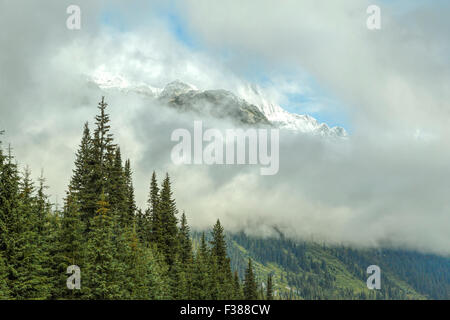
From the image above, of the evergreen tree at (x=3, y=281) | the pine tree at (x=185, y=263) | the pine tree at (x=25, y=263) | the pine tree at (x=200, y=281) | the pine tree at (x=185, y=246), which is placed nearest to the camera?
the evergreen tree at (x=3, y=281)

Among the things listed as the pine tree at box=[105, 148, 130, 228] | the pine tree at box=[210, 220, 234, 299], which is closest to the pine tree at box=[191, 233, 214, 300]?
the pine tree at box=[210, 220, 234, 299]

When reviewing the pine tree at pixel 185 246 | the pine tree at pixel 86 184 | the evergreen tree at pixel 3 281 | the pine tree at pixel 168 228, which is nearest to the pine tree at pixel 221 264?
the pine tree at pixel 185 246

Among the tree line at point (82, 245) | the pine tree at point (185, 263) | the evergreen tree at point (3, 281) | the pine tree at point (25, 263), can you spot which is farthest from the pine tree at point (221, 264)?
the evergreen tree at point (3, 281)

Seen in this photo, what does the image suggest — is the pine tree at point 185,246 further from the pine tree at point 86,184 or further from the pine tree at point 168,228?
the pine tree at point 86,184

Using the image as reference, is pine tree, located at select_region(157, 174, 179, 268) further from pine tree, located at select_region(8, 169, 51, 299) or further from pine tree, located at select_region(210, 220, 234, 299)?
pine tree, located at select_region(8, 169, 51, 299)

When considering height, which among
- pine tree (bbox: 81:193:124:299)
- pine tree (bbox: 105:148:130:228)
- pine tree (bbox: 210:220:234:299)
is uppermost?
pine tree (bbox: 105:148:130:228)

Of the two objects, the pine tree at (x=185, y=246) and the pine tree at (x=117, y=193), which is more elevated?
the pine tree at (x=117, y=193)

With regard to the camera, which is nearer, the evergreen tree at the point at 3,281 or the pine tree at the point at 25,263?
the evergreen tree at the point at 3,281

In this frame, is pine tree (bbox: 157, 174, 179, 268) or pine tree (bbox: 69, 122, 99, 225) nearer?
pine tree (bbox: 69, 122, 99, 225)

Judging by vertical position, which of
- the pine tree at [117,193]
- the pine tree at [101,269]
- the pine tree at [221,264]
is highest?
the pine tree at [117,193]

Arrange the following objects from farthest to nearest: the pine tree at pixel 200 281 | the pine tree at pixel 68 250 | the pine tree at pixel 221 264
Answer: the pine tree at pixel 221 264 → the pine tree at pixel 200 281 → the pine tree at pixel 68 250

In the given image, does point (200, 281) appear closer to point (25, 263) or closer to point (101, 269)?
point (101, 269)

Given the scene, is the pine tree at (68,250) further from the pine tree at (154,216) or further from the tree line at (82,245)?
the pine tree at (154,216)
